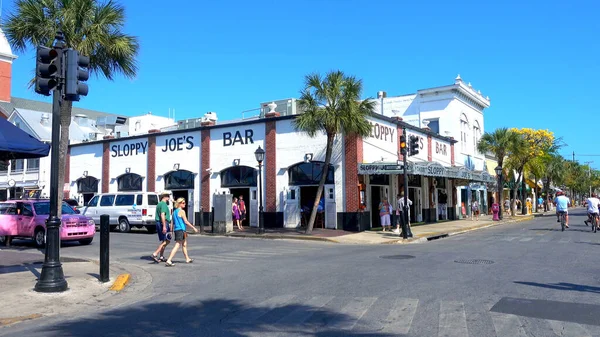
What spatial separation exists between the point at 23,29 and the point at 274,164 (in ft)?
46.8

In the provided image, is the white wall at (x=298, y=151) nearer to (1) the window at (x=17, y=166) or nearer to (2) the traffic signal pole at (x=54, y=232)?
(2) the traffic signal pole at (x=54, y=232)

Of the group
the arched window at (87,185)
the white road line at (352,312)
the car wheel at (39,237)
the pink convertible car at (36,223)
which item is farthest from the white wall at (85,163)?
the white road line at (352,312)

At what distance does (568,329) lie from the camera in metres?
5.94

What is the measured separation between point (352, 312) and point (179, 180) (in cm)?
2430

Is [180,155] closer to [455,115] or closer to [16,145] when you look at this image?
[16,145]

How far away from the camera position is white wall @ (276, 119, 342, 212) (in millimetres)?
23922

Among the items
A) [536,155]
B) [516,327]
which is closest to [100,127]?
[536,155]

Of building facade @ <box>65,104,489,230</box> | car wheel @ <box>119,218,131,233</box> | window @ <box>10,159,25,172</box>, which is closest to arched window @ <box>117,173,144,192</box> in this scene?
building facade @ <box>65,104,489,230</box>

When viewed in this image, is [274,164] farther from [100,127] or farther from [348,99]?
[100,127]

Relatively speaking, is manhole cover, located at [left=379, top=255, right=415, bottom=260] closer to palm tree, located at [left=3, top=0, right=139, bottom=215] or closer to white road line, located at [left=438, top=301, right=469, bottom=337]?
white road line, located at [left=438, top=301, right=469, bottom=337]

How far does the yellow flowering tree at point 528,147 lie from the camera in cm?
3797

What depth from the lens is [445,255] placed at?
44.3 ft

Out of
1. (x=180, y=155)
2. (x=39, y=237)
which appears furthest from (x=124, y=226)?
(x=39, y=237)

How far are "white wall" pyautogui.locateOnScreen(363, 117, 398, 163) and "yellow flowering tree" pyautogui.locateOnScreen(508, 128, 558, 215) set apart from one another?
48.7 ft
